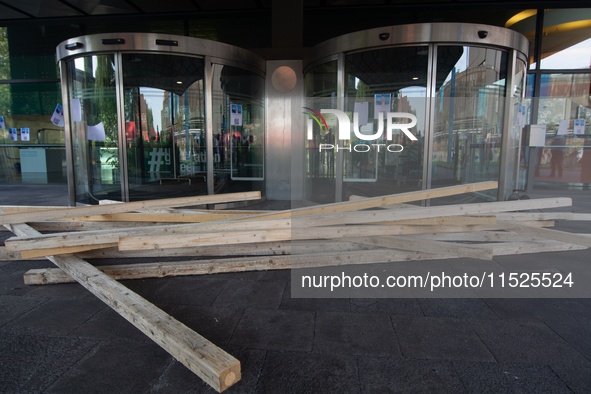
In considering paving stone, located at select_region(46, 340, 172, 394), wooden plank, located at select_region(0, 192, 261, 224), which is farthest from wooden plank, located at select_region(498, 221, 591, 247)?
wooden plank, located at select_region(0, 192, 261, 224)

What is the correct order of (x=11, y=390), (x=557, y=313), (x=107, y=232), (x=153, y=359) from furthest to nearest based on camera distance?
(x=107, y=232), (x=557, y=313), (x=153, y=359), (x=11, y=390)

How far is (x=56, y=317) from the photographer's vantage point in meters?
2.75

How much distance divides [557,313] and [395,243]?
4.84 feet

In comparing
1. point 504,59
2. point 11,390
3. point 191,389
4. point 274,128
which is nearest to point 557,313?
point 191,389

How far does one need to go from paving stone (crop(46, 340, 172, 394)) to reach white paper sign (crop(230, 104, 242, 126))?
18.4 feet

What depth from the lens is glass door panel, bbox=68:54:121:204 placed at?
21.6 ft

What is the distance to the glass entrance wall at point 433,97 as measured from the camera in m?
5.78

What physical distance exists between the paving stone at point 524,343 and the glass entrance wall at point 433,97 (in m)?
3.64

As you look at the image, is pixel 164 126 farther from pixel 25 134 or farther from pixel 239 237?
pixel 25 134

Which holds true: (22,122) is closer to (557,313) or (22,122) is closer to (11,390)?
(11,390)

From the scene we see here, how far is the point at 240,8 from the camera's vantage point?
9070 mm

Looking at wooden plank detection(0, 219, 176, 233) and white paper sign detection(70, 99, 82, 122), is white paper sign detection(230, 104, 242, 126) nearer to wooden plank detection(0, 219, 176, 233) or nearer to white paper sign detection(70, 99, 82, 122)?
white paper sign detection(70, 99, 82, 122)

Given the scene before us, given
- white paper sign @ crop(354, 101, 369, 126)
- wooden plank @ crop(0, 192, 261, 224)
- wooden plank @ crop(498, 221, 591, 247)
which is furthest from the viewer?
white paper sign @ crop(354, 101, 369, 126)

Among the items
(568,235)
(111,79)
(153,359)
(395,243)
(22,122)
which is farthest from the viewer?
(22,122)
